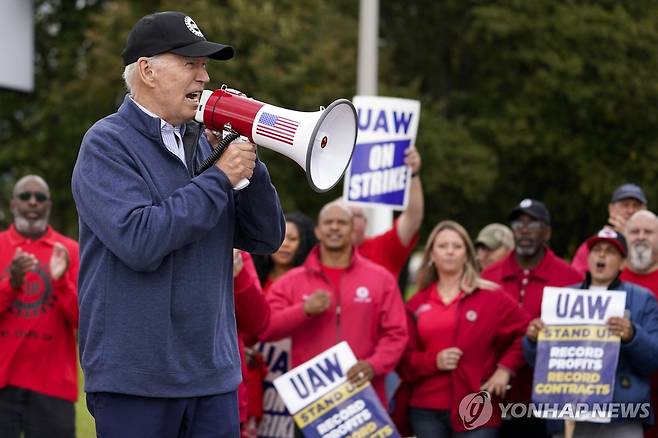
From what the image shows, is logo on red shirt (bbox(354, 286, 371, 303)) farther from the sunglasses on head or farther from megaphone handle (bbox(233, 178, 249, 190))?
megaphone handle (bbox(233, 178, 249, 190))

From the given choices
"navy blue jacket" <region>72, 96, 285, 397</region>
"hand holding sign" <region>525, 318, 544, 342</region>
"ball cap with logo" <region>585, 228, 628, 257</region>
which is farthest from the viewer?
"ball cap with logo" <region>585, 228, 628, 257</region>

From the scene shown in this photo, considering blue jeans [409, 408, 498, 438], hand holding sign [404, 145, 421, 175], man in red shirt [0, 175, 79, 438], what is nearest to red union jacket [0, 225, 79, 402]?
man in red shirt [0, 175, 79, 438]

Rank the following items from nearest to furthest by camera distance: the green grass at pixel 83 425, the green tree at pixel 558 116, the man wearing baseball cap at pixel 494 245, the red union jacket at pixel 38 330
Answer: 1. the red union jacket at pixel 38 330
2. the man wearing baseball cap at pixel 494 245
3. the green grass at pixel 83 425
4. the green tree at pixel 558 116

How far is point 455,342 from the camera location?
6.89 metres

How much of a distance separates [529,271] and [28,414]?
3.35 m

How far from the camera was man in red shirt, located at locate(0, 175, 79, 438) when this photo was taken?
22.8 ft

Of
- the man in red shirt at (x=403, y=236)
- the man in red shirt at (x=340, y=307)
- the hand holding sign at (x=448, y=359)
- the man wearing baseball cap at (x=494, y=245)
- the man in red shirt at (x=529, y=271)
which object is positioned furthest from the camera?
the man wearing baseball cap at (x=494, y=245)

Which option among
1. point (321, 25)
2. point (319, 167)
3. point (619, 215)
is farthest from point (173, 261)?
point (321, 25)

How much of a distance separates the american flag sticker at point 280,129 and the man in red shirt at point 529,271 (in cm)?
404

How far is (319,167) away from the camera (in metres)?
3.74

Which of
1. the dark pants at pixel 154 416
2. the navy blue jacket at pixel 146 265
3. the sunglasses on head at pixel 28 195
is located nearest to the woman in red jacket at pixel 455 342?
the sunglasses on head at pixel 28 195

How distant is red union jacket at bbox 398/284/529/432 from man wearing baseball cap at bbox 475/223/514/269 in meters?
2.17

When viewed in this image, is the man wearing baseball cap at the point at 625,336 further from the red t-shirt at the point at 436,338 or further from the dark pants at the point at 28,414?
the dark pants at the point at 28,414

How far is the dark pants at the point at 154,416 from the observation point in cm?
349
